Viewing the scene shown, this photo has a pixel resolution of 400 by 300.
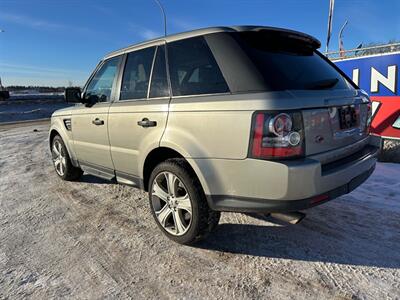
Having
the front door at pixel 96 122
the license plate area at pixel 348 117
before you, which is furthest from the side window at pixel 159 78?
the license plate area at pixel 348 117

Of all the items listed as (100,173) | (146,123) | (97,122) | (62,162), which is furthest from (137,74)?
(62,162)

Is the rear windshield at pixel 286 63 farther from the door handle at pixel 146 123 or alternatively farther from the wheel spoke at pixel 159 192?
the wheel spoke at pixel 159 192

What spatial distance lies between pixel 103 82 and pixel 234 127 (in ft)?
8.13

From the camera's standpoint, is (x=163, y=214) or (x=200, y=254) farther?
(x=163, y=214)

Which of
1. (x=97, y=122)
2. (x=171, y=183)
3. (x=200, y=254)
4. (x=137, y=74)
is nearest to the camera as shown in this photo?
(x=200, y=254)

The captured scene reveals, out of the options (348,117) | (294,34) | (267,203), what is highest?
(294,34)

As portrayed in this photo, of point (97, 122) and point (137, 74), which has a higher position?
point (137, 74)

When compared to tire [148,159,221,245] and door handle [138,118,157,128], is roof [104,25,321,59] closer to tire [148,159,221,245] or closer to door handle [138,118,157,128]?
→ door handle [138,118,157,128]

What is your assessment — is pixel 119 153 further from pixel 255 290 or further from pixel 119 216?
pixel 255 290

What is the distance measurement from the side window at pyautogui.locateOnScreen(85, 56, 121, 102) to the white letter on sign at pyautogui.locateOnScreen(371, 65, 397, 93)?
4.98m

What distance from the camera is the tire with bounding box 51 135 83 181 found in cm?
523

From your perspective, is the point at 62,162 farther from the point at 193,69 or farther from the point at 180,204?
the point at 193,69

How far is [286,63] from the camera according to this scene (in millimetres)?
2773

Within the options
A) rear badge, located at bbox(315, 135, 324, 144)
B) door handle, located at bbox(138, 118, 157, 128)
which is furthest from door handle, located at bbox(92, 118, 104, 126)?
rear badge, located at bbox(315, 135, 324, 144)
